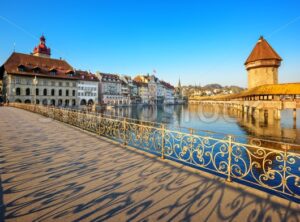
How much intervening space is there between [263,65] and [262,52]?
3450 millimetres

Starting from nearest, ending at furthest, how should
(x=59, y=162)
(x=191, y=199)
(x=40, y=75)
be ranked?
(x=191, y=199) → (x=59, y=162) → (x=40, y=75)

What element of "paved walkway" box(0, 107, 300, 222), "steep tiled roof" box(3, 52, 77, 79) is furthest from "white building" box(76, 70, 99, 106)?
"paved walkway" box(0, 107, 300, 222)

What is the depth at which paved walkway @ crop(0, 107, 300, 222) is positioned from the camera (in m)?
3.09

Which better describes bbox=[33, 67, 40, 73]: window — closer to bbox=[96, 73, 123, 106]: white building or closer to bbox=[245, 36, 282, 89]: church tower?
bbox=[96, 73, 123, 106]: white building

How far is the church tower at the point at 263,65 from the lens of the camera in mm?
43344

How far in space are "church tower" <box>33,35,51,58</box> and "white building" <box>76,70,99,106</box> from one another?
15.0 m

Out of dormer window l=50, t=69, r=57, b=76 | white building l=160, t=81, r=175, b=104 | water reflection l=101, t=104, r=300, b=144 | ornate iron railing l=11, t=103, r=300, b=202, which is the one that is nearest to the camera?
ornate iron railing l=11, t=103, r=300, b=202

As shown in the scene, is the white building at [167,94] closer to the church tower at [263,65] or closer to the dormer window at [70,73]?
the dormer window at [70,73]

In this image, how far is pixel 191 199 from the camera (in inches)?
141

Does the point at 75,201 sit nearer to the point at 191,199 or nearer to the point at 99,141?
the point at 191,199

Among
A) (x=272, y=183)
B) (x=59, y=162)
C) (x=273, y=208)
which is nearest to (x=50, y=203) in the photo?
(x=59, y=162)

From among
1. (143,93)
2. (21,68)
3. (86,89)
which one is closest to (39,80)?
(21,68)

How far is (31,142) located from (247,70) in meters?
→ 52.1

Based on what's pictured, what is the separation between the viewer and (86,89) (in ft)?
220
